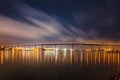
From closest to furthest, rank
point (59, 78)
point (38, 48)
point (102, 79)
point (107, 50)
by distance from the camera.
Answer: point (102, 79) < point (59, 78) < point (38, 48) < point (107, 50)

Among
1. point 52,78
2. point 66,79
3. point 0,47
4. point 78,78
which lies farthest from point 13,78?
point 0,47

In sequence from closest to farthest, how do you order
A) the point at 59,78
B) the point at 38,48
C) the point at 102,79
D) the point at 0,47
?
the point at 102,79 < the point at 59,78 < the point at 0,47 < the point at 38,48

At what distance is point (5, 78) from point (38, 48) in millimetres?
83326

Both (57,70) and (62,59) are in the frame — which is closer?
(57,70)

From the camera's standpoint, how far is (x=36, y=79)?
24.6 metres

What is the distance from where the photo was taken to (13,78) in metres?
24.8

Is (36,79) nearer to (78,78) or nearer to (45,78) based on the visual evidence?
(45,78)

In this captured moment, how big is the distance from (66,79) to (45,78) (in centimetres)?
276

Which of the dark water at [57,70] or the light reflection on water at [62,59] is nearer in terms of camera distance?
the dark water at [57,70]

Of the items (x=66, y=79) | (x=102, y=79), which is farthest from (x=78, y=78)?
(x=102, y=79)

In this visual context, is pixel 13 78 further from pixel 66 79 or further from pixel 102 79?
pixel 102 79

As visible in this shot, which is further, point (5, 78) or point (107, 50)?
point (107, 50)

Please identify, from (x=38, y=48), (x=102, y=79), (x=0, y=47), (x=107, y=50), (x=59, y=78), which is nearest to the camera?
(x=102, y=79)

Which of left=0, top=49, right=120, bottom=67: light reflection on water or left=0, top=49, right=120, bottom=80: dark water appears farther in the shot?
left=0, top=49, right=120, bottom=67: light reflection on water
